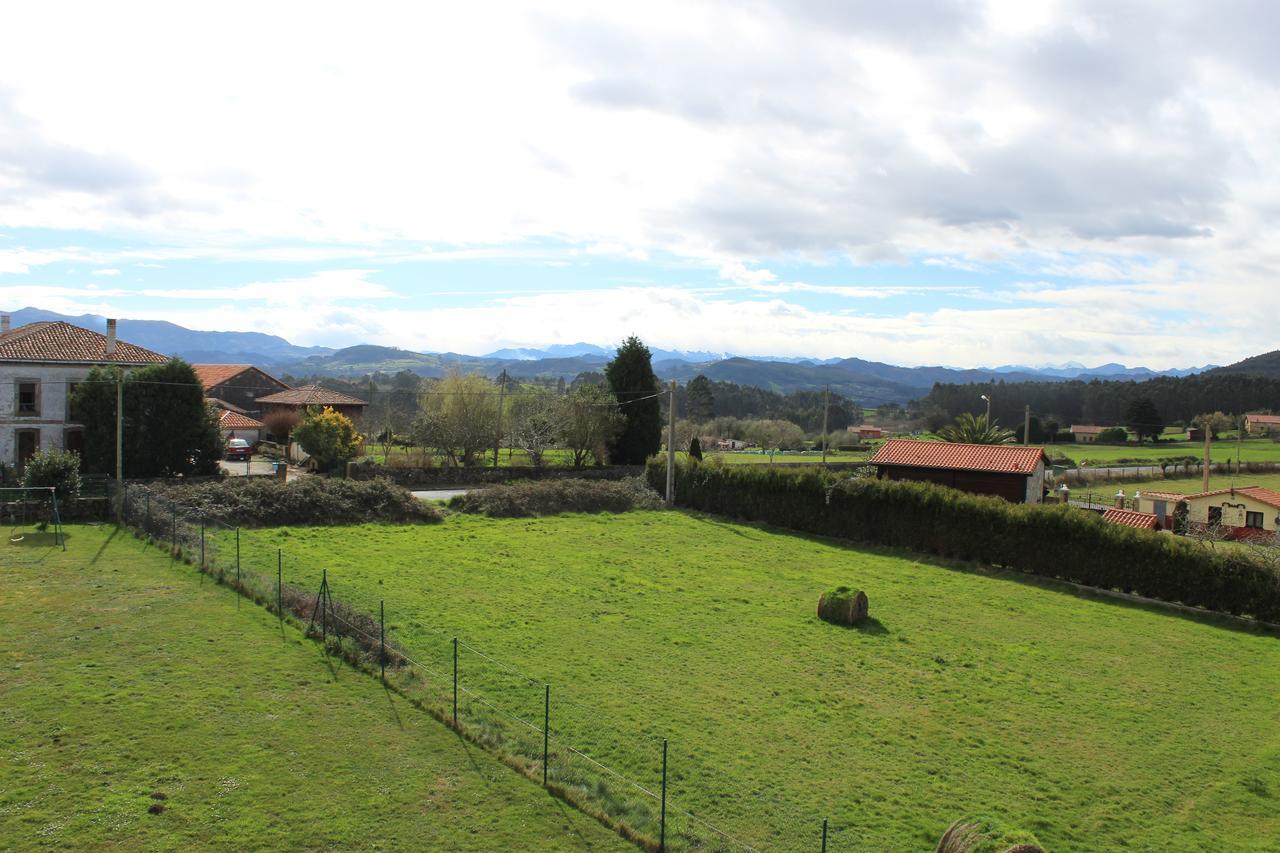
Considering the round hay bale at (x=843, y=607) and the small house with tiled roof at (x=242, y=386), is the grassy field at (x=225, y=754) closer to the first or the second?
the round hay bale at (x=843, y=607)

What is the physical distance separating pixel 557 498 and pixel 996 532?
58.6ft

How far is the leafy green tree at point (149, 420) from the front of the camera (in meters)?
35.6

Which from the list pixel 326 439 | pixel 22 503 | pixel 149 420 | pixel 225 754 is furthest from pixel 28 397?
pixel 225 754

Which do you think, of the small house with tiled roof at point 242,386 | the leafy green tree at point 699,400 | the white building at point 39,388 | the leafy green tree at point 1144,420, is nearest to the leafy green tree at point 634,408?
the white building at point 39,388

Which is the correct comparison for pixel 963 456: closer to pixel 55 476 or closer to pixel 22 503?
pixel 55 476

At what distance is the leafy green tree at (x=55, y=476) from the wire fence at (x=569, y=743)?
47.1 ft

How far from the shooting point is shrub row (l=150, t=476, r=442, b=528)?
98.8 feet

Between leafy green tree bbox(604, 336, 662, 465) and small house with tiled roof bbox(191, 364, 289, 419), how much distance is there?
28316 millimetres

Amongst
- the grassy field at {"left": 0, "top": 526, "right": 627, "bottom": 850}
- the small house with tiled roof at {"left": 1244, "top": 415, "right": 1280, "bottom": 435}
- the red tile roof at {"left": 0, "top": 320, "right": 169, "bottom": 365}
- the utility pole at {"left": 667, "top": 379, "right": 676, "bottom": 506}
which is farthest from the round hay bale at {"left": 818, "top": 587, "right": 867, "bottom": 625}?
the small house with tiled roof at {"left": 1244, "top": 415, "right": 1280, "bottom": 435}

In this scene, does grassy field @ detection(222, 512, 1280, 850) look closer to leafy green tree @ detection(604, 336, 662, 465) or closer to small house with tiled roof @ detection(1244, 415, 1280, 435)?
leafy green tree @ detection(604, 336, 662, 465)

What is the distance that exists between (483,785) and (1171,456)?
9226cm

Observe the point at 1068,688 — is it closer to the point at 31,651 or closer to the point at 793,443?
the point at 31,651

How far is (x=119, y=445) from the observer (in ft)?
108

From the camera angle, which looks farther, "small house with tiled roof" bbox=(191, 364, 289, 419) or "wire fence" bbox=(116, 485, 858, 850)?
"small house with tiled roof" bbox=(191, 364, 289, 419)
